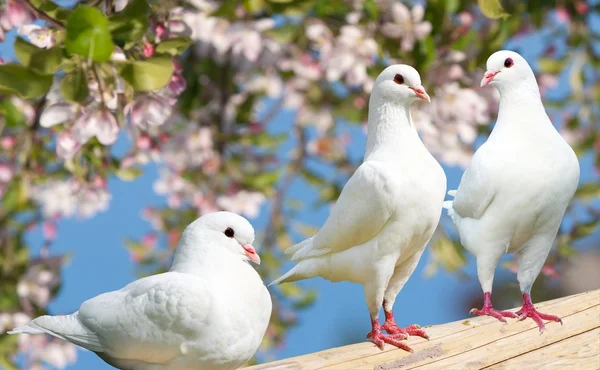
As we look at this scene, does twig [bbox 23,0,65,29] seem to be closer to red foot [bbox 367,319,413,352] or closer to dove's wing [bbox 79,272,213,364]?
dove's wing [bbox 79,272,213,364]

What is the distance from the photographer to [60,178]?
291 cm

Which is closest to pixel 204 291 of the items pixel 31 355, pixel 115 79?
pixel 115 79

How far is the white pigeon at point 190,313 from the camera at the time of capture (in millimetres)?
1396

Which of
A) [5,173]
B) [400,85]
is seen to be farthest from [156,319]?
[5,173]

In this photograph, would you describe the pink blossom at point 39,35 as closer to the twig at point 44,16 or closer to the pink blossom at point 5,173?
the twig at point 44,16

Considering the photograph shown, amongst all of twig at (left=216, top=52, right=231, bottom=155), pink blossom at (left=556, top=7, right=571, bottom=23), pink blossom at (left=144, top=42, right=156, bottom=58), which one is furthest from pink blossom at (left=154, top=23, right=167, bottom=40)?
pink blossom at (left=556, top=7, right=571, bottom=23)

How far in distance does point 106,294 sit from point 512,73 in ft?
3.48

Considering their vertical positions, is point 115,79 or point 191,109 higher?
point 115,79

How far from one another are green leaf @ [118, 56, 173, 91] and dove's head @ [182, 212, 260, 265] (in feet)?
1.63

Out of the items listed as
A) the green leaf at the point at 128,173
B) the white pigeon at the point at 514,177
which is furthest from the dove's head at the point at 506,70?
the green leaf at the point at 128,173

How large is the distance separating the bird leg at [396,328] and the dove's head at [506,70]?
598mm

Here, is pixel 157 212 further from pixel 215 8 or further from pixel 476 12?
pixel 476 12

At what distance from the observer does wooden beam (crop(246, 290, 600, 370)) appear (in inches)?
69.4

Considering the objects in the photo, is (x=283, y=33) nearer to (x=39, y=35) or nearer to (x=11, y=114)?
(x=11, y=114)
